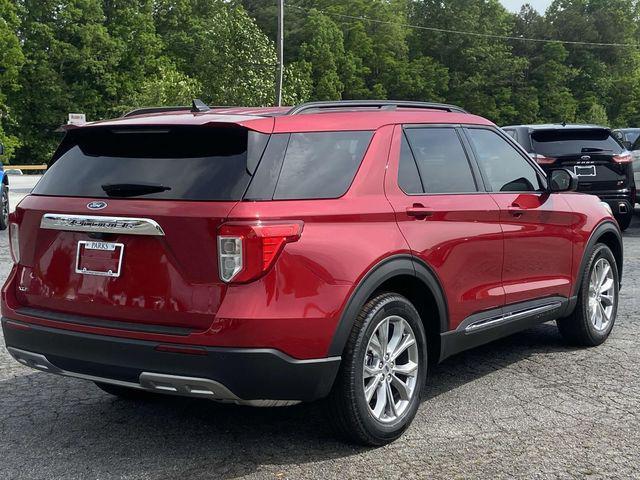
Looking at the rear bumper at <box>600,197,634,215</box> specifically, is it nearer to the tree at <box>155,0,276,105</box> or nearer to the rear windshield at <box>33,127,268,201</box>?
the rear windshield at <box>33,127,268,201</box>

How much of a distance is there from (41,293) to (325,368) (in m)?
1.47

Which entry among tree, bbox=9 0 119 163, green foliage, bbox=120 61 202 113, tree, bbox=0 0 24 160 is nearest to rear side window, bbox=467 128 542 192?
green foliage, bbox=120 61 202 113

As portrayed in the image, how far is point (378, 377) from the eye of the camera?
4070 millimetres

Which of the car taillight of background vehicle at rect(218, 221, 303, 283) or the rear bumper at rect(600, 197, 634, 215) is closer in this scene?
the car taillight of background vehicle at rect(218, 221, 303, 283)

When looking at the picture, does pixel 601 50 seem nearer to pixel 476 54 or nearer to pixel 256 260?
pixel 476 54

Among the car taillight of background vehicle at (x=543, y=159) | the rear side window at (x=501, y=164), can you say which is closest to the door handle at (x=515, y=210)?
the rear side window at (x=501, y=164)

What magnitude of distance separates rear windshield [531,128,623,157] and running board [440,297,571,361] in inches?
264

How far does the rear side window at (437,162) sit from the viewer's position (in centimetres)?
441

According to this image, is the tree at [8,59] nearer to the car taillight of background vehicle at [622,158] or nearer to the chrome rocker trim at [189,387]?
the car taillight of background vehicle at [622,158]

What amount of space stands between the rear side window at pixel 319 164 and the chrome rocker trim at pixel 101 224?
588mm

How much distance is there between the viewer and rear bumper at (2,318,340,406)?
3.48 m

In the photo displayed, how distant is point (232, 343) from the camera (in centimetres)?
346

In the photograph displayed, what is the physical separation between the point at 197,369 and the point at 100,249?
2.44ft

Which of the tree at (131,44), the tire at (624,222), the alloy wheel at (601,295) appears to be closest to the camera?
the alloy wheel at (601,295)
